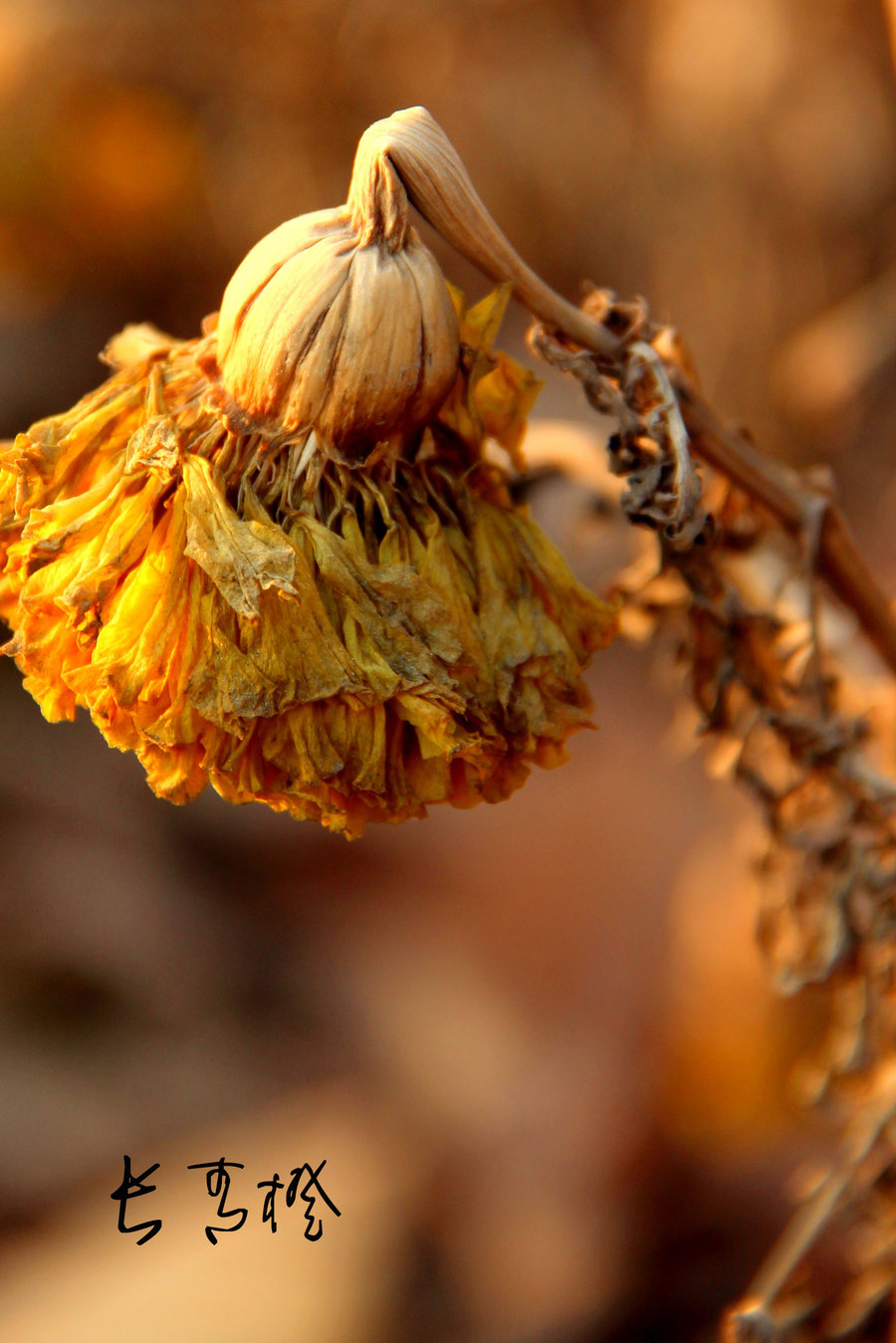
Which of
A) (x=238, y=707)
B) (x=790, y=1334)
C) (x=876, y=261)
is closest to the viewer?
(x=238, y=707)

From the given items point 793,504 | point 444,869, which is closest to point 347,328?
point 793,504

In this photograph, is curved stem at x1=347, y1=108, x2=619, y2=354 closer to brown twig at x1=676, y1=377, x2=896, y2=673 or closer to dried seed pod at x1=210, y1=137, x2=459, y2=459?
dried seed pod at x1=210, y1=137, x2=459, y2=459

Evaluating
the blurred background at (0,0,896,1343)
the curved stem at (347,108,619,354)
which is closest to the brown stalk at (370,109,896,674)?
the curved stem at (347,108,619,354)

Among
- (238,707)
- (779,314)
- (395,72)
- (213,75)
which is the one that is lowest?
(238,707)

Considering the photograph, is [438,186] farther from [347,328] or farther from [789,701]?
A: [789,701]

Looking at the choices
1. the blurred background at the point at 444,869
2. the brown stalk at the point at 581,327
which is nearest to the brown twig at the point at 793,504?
the brown stalk at the point at 581,327

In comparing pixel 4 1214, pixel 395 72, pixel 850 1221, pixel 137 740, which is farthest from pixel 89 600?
pixel 4 1214

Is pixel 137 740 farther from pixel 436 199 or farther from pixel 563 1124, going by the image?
pixel 563 1124
